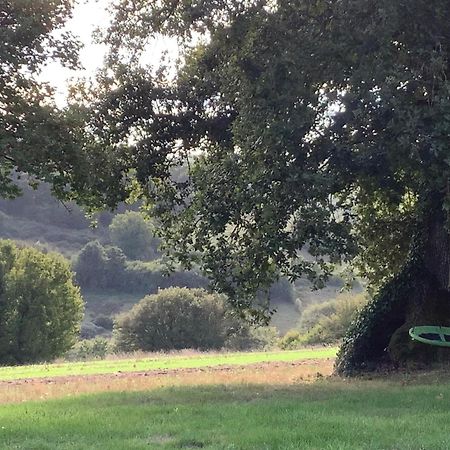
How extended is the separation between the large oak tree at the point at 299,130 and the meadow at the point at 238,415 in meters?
2.37

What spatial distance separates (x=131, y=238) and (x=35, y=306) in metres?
86.1

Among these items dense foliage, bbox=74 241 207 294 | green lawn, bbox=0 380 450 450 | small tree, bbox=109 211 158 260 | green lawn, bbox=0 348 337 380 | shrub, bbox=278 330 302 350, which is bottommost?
green lawn, bbox=0 380 450 450

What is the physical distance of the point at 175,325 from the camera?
2286 inches

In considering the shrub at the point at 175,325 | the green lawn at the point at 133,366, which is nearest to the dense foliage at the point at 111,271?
the shrub at the point at 175,325

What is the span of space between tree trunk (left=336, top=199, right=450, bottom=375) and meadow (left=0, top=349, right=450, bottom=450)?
1676 millimetres

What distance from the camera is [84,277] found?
126312 millimetres

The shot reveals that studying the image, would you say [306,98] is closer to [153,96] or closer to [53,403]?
[153,96]

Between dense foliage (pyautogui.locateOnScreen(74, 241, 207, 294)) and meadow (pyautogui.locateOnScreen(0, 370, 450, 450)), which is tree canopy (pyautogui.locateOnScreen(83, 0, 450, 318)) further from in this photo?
dense foliage (pyautogui.locateOnScreen(74, 241, 207, 294))

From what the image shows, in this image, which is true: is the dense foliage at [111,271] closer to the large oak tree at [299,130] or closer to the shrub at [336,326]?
the shrub at [336,326]

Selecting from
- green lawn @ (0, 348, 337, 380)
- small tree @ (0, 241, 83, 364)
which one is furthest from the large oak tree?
small tree @ (0, 241, 83, 364)

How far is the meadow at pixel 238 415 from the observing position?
7730 mm

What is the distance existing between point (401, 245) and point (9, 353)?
41256 mm

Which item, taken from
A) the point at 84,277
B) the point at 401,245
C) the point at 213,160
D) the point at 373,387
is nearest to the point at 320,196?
the point at 373,387

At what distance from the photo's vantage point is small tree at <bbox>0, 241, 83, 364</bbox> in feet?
175
